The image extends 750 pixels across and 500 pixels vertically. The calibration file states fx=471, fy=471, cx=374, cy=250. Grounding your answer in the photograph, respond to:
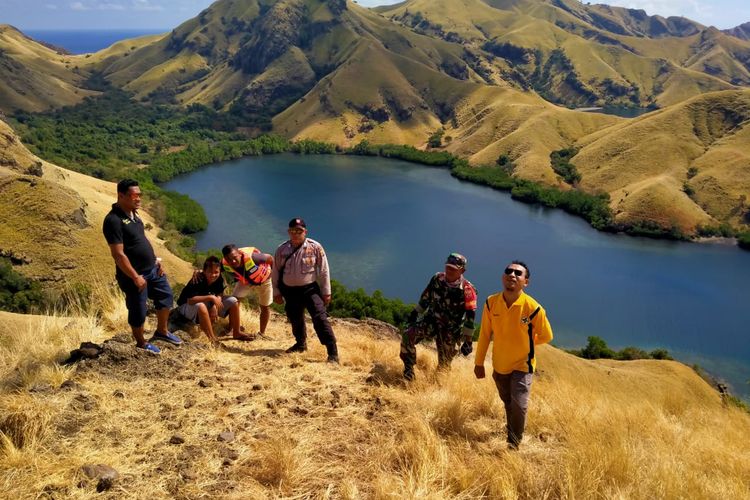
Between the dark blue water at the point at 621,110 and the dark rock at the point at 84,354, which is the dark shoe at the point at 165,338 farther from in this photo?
the dark blue water at the point at 621,110

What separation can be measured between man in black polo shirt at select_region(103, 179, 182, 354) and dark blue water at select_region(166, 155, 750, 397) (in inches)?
1462

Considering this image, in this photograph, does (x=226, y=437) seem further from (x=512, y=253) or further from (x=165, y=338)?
(x=512, y=253)

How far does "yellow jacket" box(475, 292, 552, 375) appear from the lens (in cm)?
517

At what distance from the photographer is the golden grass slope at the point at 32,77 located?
5017 inches

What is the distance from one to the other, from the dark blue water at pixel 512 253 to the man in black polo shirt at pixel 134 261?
122 feet

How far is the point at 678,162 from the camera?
251ft

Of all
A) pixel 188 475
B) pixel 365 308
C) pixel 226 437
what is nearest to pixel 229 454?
pixel 226 437

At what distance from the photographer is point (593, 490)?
12.5 feet

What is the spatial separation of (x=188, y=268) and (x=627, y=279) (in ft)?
143

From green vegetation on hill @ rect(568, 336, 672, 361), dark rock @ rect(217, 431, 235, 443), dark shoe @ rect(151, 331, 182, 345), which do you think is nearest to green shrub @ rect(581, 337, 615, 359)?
green vegetation on hill @ rect(568, 336, 672, 361)

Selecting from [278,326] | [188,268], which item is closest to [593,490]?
[278,326]

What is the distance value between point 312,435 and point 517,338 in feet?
8.02

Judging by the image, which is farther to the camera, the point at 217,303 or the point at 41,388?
the point at 217,303

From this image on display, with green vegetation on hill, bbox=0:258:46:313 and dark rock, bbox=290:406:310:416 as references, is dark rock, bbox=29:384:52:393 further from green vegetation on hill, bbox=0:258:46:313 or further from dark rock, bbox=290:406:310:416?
green vegetation on hill, bbox=0:258:46:313
